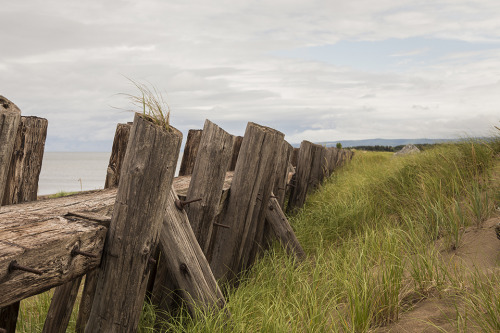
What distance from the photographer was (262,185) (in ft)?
13.6

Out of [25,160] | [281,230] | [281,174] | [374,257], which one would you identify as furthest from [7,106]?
[281,174]

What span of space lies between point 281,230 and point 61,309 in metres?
2.55

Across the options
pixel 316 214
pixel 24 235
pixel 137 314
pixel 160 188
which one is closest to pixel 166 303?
pixel 137 314

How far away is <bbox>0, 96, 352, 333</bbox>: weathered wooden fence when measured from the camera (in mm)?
1740

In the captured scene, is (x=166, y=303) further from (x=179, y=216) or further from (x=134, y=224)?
(x=134, y=224)

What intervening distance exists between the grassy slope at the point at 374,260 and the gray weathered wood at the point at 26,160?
3.43ft

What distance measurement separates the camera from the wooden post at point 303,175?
6.60 meters

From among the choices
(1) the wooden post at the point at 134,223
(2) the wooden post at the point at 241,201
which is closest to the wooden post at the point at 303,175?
(2) the wooden post at the point at 241,201

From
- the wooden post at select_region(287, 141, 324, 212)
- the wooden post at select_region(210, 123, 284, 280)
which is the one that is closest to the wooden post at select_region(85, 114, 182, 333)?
the wooden post at select_region(210, 123, 284, 280)

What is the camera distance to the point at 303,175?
671 centimetres

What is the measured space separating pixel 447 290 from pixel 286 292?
45.9 inches

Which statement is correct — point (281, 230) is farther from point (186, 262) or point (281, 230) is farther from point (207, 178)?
point (186, 262)

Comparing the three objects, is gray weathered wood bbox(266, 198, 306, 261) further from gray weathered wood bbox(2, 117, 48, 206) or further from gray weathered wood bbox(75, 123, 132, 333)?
gray weathered wood bbox(2, 117, 48, 206)

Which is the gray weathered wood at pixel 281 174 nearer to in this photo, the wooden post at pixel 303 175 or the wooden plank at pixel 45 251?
the wooden post at pixel 303 175
